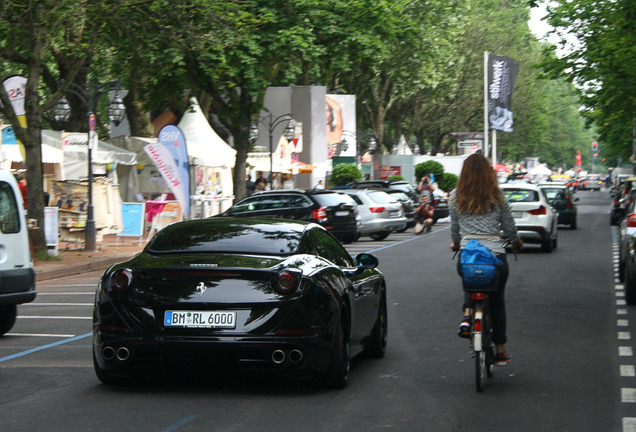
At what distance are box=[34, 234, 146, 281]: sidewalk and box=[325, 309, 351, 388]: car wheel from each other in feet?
43.4

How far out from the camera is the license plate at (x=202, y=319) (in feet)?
24.3

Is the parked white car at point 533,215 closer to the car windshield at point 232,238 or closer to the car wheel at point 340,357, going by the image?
the car windshield at point 232,238

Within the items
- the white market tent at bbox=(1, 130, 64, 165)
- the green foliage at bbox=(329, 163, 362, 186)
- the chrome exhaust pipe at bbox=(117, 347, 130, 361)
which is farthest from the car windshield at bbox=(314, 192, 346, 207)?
the green foliage at bbox=(329, 163, 362, 186)

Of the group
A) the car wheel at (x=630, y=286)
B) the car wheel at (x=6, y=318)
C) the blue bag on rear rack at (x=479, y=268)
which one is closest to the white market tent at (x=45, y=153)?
the car wheel at (x=6, y=318)

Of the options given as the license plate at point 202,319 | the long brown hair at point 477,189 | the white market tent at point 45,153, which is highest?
the white market tent at point 45,153

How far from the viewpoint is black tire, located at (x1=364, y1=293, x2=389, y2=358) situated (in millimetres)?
9469

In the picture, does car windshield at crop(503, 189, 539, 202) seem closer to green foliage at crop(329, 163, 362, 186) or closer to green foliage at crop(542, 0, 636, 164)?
green foliage at crop(542, 0, 636, 164)

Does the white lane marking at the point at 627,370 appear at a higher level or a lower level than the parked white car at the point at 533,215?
lower

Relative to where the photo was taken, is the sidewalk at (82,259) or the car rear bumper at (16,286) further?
the sidewalk at (82,259)

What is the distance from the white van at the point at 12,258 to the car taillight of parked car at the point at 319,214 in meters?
16.4

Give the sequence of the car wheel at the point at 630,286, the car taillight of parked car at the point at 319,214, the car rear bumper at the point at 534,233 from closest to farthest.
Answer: the car wheel at the point at 630,286 < the car rear bumper at the point at 534,233 < the car taillight of parked car at the point at 319,214

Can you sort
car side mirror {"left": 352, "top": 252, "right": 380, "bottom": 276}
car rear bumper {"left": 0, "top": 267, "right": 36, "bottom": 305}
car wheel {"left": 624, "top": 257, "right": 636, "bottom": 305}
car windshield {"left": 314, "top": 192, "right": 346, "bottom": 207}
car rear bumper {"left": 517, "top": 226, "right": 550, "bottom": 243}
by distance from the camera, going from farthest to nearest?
1. car windshield {"left": 314, "top": 192, "right": 346, "bottom": 207}
2. car rear bumper {"left": 517, "top": 226, "right": 550, "bottom": 243}
3. car wheel {"left": 624, "top": 257, "right": 636, "bottom": 305}
4. car rear bumper {"left": 0, "top": 267, "right": 36, "bottom": 305}
5. car side mirror {"left": 352, "top": 252, "right": 380, "bottom": 276}

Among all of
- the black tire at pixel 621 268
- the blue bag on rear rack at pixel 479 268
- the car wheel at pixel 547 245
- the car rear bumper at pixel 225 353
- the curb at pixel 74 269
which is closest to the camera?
the car rear bumper at pixel 225 353

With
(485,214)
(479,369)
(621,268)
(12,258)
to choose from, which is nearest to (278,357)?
(479,369)
